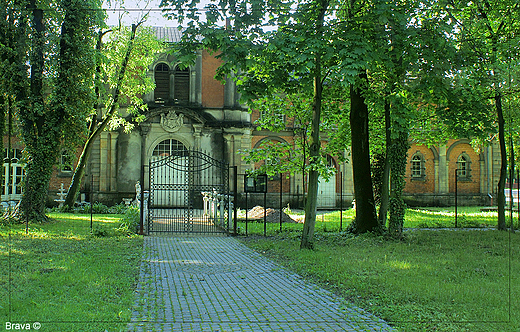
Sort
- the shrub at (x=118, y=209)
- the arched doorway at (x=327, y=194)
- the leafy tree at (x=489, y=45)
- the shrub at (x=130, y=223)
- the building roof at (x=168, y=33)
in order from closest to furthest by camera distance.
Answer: the leafy tree at (x=489, y=45)
the shrub at (x=130, y=223)
the shrub at (x=118, y=209)
the building roof at (x=168, y=33)
the arched doorway at (x=327, y=194)

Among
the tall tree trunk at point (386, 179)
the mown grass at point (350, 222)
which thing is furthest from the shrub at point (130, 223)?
the tall tree trunk at point (386, 179)

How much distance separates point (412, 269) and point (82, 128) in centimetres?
1228

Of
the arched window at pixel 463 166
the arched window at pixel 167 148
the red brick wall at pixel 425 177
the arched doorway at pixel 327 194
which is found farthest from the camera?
the arched window at pixel 463 166

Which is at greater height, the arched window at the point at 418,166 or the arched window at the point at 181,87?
the arched window at the point at 181,87

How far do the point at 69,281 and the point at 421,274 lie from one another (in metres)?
5.56

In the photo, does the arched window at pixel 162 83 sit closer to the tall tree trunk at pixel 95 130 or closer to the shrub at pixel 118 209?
the tall tree trunk at pixel 95 130

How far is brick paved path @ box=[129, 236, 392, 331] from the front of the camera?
4.91m

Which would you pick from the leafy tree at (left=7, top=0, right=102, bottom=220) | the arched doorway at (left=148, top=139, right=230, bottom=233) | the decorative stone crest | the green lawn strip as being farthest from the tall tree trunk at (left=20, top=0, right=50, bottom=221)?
the decorative stone crest

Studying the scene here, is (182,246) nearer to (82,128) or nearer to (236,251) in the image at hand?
(236,251)

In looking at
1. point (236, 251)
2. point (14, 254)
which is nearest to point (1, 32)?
point (14, 254)

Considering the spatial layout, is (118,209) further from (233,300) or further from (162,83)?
(233,300)

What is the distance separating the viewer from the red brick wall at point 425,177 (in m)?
30.1

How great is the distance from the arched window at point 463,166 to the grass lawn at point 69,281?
84.1ft

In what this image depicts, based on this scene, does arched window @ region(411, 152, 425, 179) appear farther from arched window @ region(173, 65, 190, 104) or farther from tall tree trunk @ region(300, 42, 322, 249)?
tall tree trunk @ region(300, 42, 322, 249)
